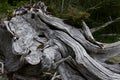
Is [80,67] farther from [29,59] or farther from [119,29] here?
[119,29]

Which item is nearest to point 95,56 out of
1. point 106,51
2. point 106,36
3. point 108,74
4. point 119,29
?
point 106,51

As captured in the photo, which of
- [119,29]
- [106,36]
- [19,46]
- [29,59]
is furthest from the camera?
[119,29]

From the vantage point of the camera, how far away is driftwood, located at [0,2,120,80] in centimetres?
597

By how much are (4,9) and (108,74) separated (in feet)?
13.8

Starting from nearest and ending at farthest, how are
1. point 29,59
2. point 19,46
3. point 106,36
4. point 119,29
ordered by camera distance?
point 29,59, point 19,46, point 106,36, point 119,29

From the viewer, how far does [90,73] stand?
5992 mm

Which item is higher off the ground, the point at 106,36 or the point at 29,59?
the point at 29,59

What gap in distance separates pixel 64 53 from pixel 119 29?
11.4 feet

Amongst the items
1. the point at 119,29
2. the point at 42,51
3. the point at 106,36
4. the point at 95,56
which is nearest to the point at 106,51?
the point at 95,56

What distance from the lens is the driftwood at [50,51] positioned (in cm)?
597

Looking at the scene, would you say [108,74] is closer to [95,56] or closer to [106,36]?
[95,56]

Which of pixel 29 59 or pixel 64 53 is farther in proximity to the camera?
pixel 64 53

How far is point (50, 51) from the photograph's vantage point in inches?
243

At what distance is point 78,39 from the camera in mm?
6477
